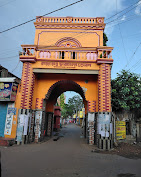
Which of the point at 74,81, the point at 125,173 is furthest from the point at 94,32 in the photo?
the point at 125,173

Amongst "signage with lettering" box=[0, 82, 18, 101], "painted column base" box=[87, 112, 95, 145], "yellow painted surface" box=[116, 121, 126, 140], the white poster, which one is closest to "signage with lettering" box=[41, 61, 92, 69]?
"signage with lettering" box=[0, 82, 18, 101]

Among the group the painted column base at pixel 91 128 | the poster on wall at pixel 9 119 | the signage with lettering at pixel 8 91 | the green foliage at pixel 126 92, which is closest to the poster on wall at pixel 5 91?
the signage with lettering at pixel 8 91

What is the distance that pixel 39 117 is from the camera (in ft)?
36.8

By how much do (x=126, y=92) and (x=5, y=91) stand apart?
31.7 feet

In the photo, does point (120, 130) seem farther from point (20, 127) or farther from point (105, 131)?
point (20, 127)

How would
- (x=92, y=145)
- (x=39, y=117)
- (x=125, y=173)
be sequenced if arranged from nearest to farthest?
(x=125, y=173) → (x=92, y=145) → (x=39, y=117)

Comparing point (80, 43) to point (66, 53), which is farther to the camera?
point (80, 43)

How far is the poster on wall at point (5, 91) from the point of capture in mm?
10403

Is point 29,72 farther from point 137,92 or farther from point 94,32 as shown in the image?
point 137,92

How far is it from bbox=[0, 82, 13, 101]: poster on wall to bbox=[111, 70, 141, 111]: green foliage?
8.15 meters

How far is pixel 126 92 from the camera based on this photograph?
449 inches

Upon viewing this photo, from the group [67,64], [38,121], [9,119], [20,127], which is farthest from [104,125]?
[9,119]

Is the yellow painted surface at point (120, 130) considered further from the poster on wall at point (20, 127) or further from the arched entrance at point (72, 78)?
the poster on wall at point (20, 127)

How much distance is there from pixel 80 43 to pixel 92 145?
9.03m
